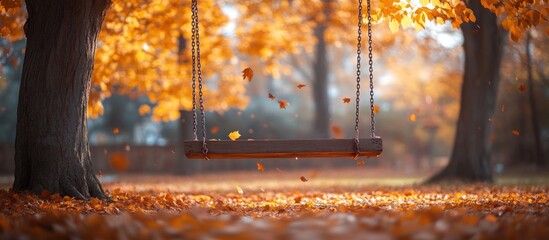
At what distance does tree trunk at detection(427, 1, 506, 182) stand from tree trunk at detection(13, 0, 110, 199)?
757cm

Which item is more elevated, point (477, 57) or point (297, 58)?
point (297, 58)

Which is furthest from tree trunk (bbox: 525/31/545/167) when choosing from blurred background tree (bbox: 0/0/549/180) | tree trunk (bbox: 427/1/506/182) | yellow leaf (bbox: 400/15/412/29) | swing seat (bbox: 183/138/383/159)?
swing seat (bbox: 183/138/383/159)

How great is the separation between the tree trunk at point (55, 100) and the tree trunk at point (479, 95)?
24.8 ft

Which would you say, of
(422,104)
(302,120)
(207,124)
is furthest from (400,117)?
(207,124)

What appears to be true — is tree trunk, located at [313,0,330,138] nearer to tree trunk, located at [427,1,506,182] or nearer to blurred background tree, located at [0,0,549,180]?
blurred background tree, located at [0,0,549,180]

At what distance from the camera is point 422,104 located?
29.2 m

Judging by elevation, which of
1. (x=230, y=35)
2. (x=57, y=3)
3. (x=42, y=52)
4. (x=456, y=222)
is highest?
(x=230, y=35)

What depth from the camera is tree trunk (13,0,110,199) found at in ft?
22.3

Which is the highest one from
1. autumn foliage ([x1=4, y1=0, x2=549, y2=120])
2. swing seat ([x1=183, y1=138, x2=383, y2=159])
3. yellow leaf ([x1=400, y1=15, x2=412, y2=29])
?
autumn foliage ([x1=4, y1=0, x2=549, y2=120])

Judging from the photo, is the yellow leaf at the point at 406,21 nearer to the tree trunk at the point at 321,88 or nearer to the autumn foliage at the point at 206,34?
the autumn foliage at the point at 206,34

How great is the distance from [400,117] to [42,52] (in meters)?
23.2

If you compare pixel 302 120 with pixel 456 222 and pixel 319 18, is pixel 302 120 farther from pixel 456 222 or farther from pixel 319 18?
pixel 456 222

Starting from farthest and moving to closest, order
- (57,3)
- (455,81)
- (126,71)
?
1. (455,81)
2. (126,71)
3. (57,3)

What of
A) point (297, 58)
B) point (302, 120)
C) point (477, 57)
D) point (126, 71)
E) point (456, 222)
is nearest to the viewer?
point (456, 222)
